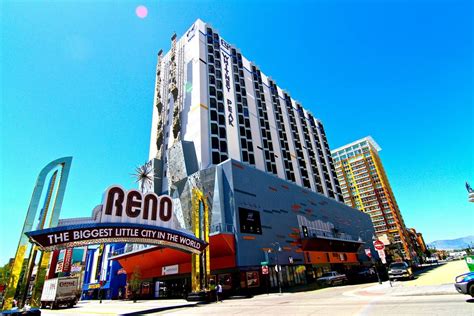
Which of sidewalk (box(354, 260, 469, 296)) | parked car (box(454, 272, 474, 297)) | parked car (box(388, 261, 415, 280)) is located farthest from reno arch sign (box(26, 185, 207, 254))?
parked car (box(388, 261, 415, 280))

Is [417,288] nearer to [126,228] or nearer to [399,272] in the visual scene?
[399,272]

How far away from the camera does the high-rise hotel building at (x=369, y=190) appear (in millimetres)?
116481

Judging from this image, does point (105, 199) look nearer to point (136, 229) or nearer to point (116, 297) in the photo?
point (136, 229)

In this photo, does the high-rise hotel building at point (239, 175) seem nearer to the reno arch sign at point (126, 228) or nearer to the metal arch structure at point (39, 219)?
the reno arch sign at point (126, 228)

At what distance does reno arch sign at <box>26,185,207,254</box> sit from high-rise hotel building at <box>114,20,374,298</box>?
641cm

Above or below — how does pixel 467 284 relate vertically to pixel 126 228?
below

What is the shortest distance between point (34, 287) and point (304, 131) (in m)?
73.1

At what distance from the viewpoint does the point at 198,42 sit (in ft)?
186

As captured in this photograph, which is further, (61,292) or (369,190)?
(369,190)

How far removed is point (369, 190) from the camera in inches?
4988

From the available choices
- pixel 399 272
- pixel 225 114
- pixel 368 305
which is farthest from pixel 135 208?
pixel 225 114

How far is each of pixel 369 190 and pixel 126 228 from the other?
131 metres

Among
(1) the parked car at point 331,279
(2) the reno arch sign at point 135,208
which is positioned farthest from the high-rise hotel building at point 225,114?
(1) the parked car at point 331,279

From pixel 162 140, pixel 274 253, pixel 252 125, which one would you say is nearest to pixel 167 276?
pixel 274 253
